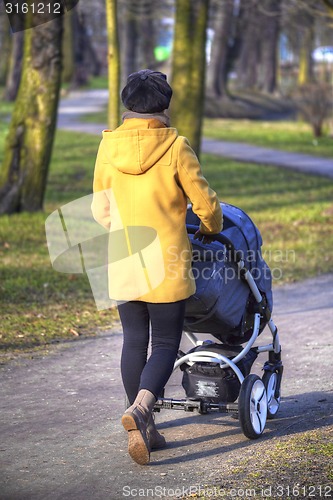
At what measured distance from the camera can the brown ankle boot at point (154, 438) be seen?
15.7 feet

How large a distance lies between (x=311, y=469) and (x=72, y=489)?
1.05 meters

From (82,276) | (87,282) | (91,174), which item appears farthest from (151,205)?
(91,174)

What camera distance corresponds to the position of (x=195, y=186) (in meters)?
4.47

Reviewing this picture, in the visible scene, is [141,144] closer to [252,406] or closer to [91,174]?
[252,406]

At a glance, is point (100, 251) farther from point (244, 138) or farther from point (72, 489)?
point (244, 138)

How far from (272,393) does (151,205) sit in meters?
1.42

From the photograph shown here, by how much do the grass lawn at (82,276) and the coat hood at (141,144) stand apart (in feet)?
9.15

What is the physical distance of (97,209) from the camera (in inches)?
184

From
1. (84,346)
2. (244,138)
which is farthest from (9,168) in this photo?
(244,138)

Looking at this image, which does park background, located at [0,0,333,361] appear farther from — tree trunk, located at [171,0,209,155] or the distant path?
the distant path

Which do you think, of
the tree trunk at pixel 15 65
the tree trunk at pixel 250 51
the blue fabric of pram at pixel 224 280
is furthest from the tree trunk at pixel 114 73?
the tree trunk at pixel 250 51

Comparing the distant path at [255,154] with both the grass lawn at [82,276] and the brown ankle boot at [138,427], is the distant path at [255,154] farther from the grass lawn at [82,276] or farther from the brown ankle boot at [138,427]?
the brown ankle boot at [138,427]

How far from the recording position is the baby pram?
4.79 metres

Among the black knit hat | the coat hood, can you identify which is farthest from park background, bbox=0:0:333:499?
the black knit hat
